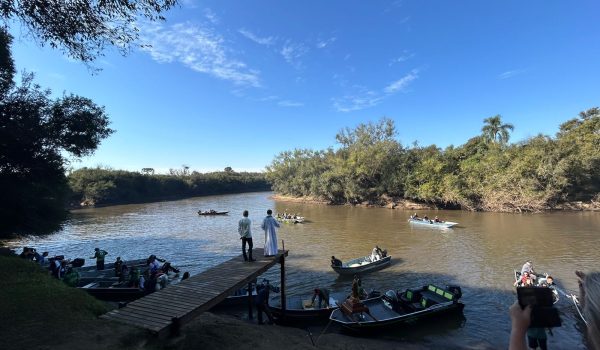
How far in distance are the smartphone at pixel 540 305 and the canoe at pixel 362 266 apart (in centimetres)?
1927

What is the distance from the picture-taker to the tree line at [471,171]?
1962 inches

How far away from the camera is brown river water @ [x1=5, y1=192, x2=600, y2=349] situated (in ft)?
50.0

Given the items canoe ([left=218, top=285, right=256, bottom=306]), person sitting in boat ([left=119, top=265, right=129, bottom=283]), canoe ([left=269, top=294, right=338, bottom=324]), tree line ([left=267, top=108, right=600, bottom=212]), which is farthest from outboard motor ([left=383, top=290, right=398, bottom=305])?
tree line ([left=267, top=108, right=600, bottom=212])

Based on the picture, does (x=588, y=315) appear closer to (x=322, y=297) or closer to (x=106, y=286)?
(x=322, y=297)

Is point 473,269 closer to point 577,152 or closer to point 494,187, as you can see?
point 494,187

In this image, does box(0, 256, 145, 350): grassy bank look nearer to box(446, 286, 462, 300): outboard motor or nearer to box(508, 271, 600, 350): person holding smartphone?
box(508, 271, 600, 350): person holding smartphone

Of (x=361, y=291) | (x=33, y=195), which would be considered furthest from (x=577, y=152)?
(x=33, y=195)

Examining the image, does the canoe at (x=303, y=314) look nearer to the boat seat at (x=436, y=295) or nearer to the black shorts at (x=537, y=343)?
the boat seat at (x=436, y=295)

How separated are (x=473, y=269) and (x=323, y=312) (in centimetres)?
1296

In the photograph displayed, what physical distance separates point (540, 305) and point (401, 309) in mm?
14234

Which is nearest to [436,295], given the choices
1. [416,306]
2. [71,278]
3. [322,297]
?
[416,306]

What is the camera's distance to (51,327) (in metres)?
9.46

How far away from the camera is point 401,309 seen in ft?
50.7

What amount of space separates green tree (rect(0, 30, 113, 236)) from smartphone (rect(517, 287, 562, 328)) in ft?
78.1
